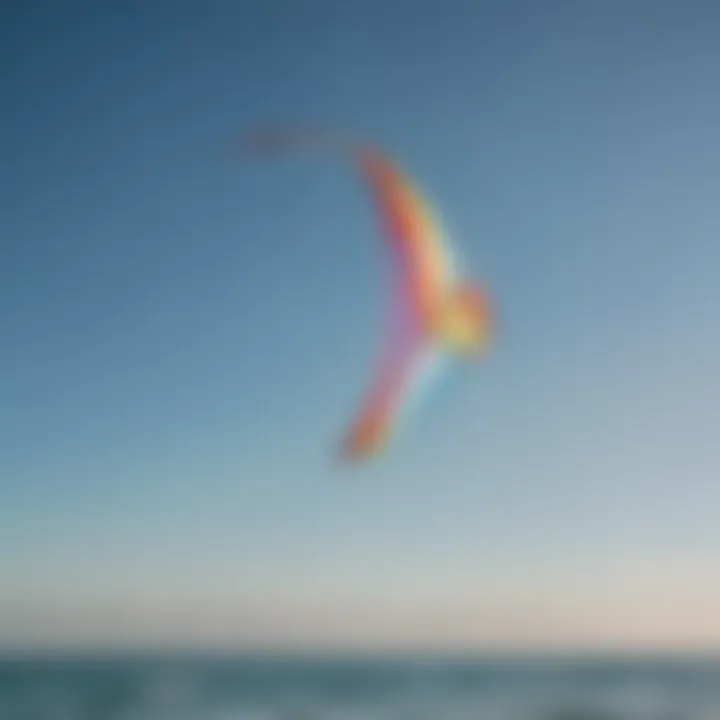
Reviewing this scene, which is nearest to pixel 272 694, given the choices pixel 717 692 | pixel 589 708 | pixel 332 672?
pixel 332 672

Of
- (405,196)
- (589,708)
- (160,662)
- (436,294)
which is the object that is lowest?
(589,708)

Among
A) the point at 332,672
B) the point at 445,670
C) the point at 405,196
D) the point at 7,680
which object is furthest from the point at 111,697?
the point at 405,196

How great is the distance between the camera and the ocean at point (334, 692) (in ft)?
23.5

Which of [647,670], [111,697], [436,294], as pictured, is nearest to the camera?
[436,294]

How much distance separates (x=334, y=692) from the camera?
7809 mm

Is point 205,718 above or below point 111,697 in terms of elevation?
below

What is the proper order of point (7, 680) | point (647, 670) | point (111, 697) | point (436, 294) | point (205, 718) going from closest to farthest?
point (436, 294), point (205, 718), point (111, 697), point (7, 680), point (647, 670)

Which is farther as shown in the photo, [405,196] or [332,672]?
[332,672]

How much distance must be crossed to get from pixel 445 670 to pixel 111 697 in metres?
2.57

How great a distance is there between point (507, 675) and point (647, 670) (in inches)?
59.4

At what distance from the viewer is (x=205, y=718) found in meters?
6.79

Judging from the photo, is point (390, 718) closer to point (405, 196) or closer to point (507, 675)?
point (507, 675)

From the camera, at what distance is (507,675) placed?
8.83 meters

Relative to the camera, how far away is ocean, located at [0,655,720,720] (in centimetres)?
716
